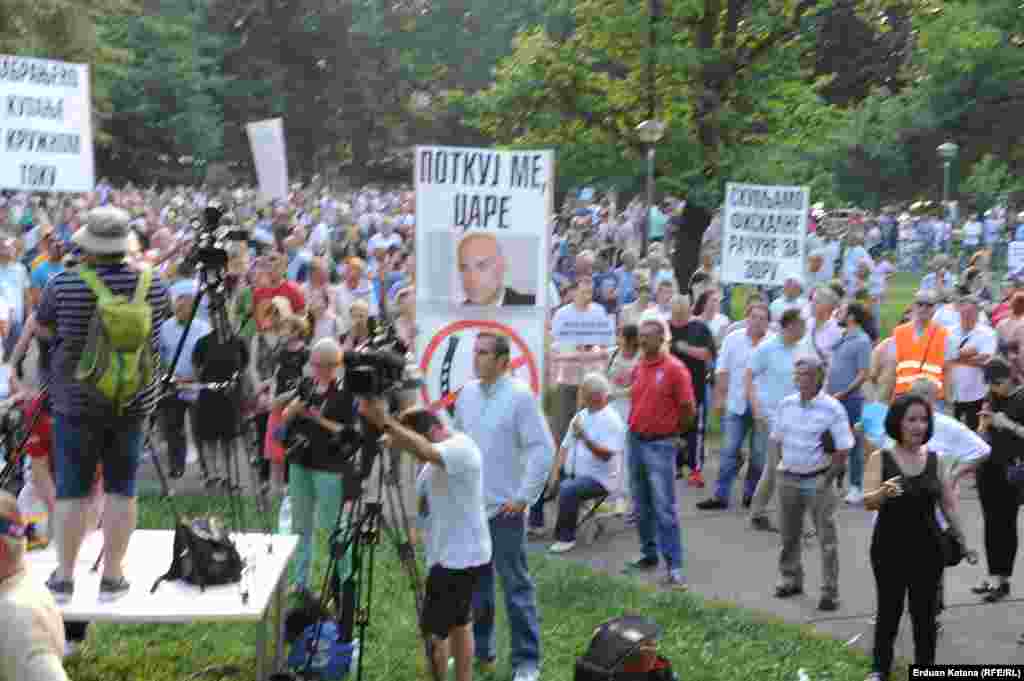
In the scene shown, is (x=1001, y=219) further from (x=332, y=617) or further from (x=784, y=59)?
(x=332, y=617)

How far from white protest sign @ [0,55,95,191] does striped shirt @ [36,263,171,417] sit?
513 centimetres

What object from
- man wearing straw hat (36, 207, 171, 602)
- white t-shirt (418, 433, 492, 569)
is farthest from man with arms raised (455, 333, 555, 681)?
man wearing straw hat (36, 207, 171, 602)

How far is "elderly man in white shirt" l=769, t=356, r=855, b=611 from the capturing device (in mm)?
9398

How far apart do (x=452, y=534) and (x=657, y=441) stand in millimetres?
3272

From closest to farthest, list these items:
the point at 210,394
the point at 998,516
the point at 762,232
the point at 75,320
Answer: the point at 75,320
the point at 998,516
the point at 210,394
the point at 762,232

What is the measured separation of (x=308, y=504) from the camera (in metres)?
8.89

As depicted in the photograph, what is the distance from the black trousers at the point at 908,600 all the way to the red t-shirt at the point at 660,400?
8.31 feet

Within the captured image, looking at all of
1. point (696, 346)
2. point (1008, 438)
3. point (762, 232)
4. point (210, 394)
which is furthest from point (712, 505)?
point (210, 394)

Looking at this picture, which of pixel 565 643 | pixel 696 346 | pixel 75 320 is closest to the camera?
pixel 75 320

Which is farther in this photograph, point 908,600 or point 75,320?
point 908,600

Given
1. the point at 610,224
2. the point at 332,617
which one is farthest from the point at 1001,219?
the point at 332,617

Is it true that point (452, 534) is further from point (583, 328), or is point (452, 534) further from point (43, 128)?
point (43, 128)

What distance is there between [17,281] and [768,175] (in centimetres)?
945

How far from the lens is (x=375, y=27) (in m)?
64.6
